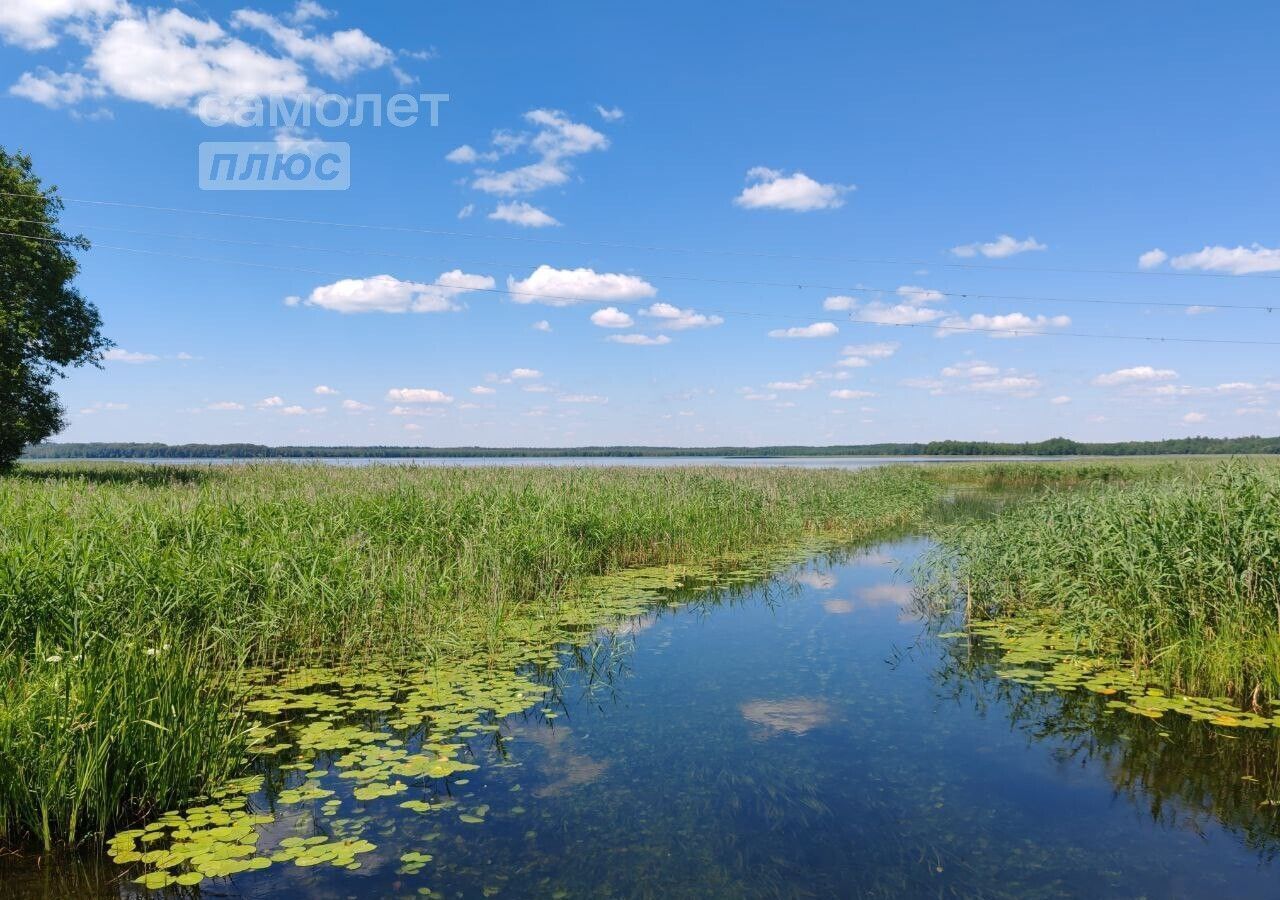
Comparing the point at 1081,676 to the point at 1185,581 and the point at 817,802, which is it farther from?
the point at 817,802

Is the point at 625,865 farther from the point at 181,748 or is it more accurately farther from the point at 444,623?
the point at 444,623

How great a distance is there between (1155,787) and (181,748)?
23.0 feet

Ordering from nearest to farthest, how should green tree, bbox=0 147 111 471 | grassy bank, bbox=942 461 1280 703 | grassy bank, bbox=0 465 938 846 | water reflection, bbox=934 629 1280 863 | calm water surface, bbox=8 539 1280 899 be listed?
calm water surface, bbox=8 539 1280 899 → grassy bank, bbox=0 465 938 846 → water reflection, bbox=934 629 1280 863 → grassy bank, bbox=942 461 1280 703 → green tree, bbox=0 147 111 471

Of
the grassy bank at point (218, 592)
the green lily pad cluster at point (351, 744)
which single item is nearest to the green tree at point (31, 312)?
the grassy bank at point (218, 592)

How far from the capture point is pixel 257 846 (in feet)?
14.4

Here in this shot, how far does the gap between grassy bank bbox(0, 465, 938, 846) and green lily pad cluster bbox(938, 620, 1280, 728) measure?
621cm

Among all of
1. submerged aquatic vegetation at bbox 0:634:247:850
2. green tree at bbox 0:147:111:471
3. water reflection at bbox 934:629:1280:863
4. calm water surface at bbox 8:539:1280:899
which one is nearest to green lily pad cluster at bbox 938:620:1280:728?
water reflection at bbox 934:629:1280:863

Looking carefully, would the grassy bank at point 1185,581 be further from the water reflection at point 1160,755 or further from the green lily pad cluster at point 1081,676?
the water reflection at point 1160,755

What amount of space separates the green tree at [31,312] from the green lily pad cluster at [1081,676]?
87.4ft

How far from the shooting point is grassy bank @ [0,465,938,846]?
4492mm

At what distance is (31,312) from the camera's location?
23469 mm

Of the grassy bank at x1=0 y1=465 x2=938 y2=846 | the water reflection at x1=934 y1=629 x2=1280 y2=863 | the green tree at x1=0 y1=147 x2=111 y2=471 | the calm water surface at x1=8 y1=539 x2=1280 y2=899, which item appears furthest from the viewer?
the green tree at x1=0 y1=147 x2=111 y2=471

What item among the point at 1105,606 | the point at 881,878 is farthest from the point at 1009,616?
the point at 881,878

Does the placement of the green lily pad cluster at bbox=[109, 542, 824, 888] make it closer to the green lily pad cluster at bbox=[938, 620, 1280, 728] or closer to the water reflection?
the water reflection
